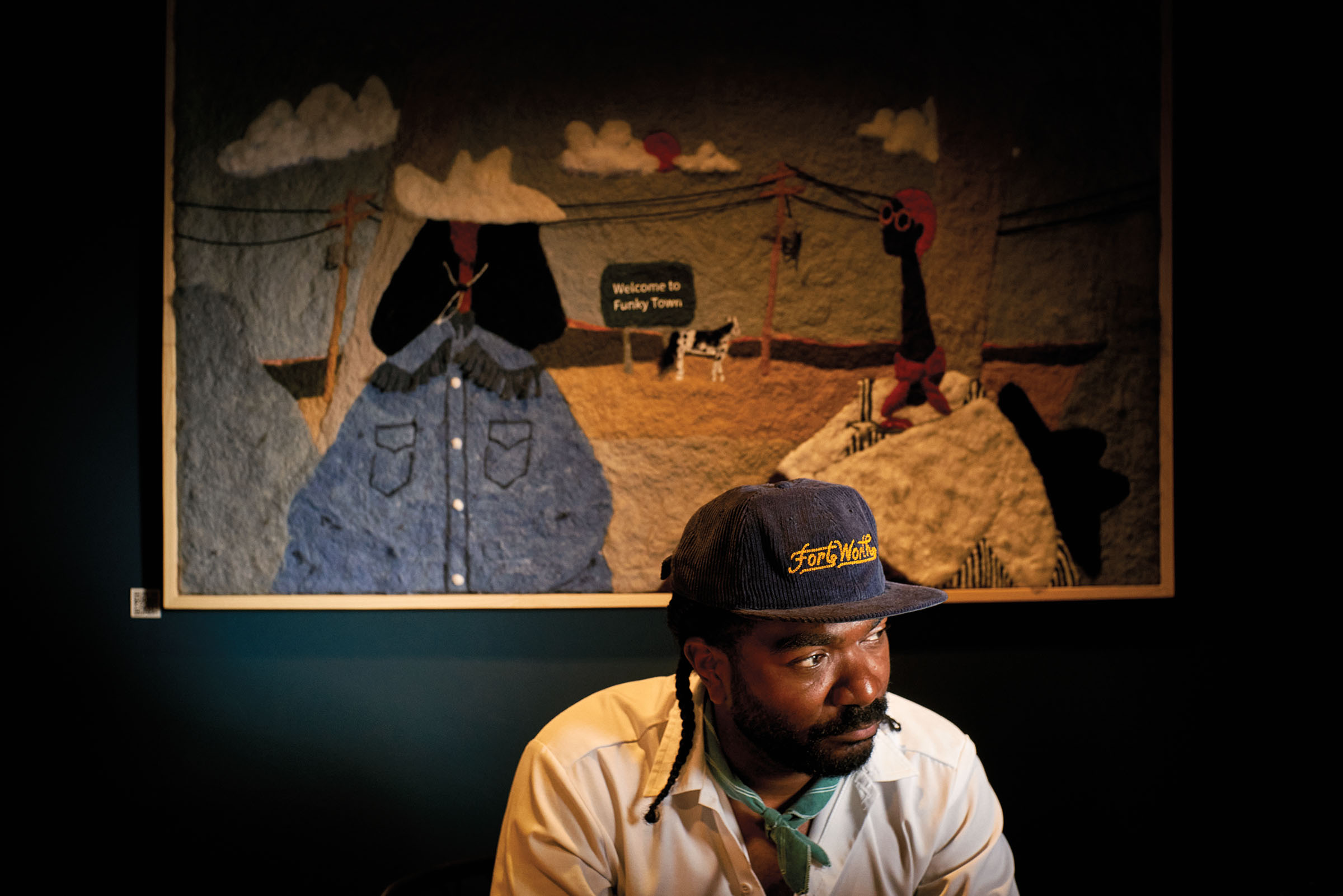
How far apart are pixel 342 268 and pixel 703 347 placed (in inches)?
36.5

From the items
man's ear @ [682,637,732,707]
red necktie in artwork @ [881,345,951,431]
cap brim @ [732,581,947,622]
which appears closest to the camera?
cap brim @ [732,581,947,622]

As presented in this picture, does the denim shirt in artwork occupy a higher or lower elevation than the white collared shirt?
A: higher

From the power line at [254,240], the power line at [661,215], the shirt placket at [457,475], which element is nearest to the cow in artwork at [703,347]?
the power line at [661,215]

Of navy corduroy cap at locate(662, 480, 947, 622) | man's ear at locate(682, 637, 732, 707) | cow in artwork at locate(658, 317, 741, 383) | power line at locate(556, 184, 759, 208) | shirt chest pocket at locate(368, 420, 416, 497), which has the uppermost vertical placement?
power line at locate(556, 184, 759, 208)

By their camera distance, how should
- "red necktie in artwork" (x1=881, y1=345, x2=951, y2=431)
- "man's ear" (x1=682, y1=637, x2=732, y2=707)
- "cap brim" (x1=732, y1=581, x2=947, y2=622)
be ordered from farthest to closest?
"red necktie in artwork" (x1=881, y1=345, x2=951, y2=431), "man's ear" (x1=682, y1=637, x2=732, y2=707), "cap brim" (x1=732, y1=581, x2=947, y2=622)

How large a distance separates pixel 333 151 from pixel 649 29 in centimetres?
85

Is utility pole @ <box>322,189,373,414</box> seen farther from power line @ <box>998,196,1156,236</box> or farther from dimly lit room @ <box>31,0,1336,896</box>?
power line @ <box>998,196,1156,236</box>

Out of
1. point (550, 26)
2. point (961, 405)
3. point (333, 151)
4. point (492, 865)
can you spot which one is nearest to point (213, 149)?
point (333, 151)

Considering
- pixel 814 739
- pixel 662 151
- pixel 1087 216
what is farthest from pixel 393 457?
pixel 1087 216

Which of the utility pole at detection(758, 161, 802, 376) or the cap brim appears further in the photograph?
the utility pole at detection(758, 161, 802, 376)

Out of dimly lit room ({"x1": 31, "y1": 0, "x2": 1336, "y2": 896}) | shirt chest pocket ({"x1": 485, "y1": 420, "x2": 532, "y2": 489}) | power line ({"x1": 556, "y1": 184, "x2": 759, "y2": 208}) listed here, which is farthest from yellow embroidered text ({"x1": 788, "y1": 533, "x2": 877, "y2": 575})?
power line ({"x1": 556, "y1": 184, "x2": 759, "y2": 208})

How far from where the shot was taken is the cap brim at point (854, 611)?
107cm

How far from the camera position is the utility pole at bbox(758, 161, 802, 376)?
1850 mm

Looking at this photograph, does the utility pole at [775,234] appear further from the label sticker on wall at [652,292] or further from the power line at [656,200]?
the label sticker on wall at [652,292]
